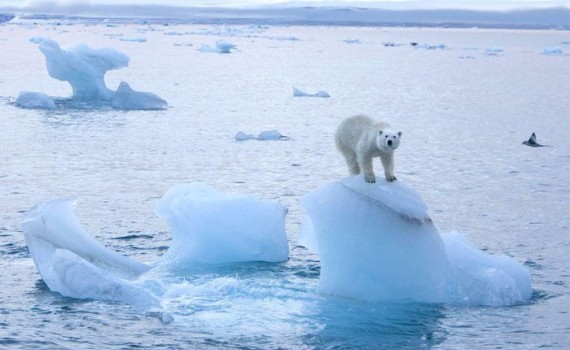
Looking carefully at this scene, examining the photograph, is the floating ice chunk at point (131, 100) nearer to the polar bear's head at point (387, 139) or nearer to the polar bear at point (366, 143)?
the polar bear at point (366, 143)

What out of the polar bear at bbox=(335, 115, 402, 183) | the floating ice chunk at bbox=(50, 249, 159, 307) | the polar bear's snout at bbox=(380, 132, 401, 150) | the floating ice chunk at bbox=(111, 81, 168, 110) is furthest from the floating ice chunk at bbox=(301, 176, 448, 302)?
the floating ice chunk at bbox=(111, 81, 168, 110)

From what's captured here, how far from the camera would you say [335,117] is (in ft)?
74.0

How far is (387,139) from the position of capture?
7.54 meters

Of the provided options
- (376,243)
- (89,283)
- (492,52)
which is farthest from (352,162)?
(492,52)

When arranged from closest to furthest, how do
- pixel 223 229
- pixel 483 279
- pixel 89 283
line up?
pixel 89 283
pixel 483 279
pixel 223 229

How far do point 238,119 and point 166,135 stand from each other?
11.8ft

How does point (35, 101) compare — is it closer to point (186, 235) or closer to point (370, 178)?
point (186, 235)

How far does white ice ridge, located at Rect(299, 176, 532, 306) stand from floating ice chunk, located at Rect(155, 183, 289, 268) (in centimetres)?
122

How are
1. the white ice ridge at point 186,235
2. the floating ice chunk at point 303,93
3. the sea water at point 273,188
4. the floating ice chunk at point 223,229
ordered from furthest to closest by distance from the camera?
1. the floating ice chunk at point 303,93
2. the floating ice chunk at point 223,229
3. the white ice ridge at point 186,235
4. the sea water at point 273,188

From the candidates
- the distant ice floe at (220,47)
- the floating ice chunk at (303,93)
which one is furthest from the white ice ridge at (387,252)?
the distant ice floe at (220,47)

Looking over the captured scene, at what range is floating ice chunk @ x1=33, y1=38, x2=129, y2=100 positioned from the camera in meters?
22.2

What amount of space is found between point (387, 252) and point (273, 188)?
5299mm

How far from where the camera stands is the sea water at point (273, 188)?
292 inches

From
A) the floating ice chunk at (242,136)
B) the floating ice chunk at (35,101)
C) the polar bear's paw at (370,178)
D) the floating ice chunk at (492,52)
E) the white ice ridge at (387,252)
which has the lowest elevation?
the floating ice chunk at (492,52)
